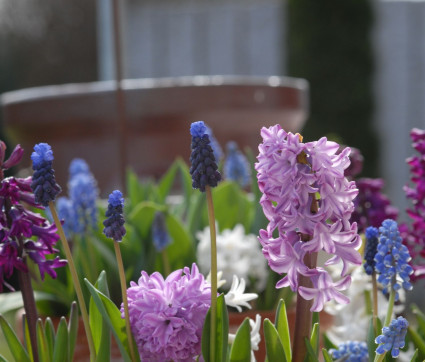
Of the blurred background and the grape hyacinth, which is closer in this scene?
the grape hyacinth

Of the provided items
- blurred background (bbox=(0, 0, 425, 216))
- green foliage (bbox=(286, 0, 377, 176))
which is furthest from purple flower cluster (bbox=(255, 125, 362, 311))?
green foliage (bbox=(286, 0, 377, 176))

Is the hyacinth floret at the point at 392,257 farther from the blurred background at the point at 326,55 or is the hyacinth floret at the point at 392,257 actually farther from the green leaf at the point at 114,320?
the blurred background at the point at 326,55

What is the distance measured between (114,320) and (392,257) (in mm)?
207

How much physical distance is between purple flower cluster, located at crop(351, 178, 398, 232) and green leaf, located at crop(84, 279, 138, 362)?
35cm

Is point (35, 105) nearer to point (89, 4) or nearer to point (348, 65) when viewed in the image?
point (348, 65)

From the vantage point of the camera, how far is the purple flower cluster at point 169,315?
0.56m

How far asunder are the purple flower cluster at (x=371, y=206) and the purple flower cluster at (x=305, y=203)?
0.33m

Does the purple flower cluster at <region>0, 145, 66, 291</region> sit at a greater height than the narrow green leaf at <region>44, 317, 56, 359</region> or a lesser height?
greater

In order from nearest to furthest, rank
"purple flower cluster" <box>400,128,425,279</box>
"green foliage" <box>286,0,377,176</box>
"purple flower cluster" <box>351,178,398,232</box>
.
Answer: "purple flower cluster" <box>400,128,425,279</box>
"purple flower cluster" <box>351,178,398,232</box>
"green foliage" <box>286,0,377,176</box>

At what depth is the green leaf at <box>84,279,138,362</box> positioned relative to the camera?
0.56 m

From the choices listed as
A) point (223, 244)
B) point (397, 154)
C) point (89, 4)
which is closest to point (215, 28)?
point (397, 154)

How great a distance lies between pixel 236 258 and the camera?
1.16 metres

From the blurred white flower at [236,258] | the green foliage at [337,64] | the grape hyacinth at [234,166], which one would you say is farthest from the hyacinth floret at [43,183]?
the green foliage at [337,64]

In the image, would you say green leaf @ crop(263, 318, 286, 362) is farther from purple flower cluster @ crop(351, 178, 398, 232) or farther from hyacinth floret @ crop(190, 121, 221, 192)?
purple flower cluster @ crop(351, 178, 398, 232)
